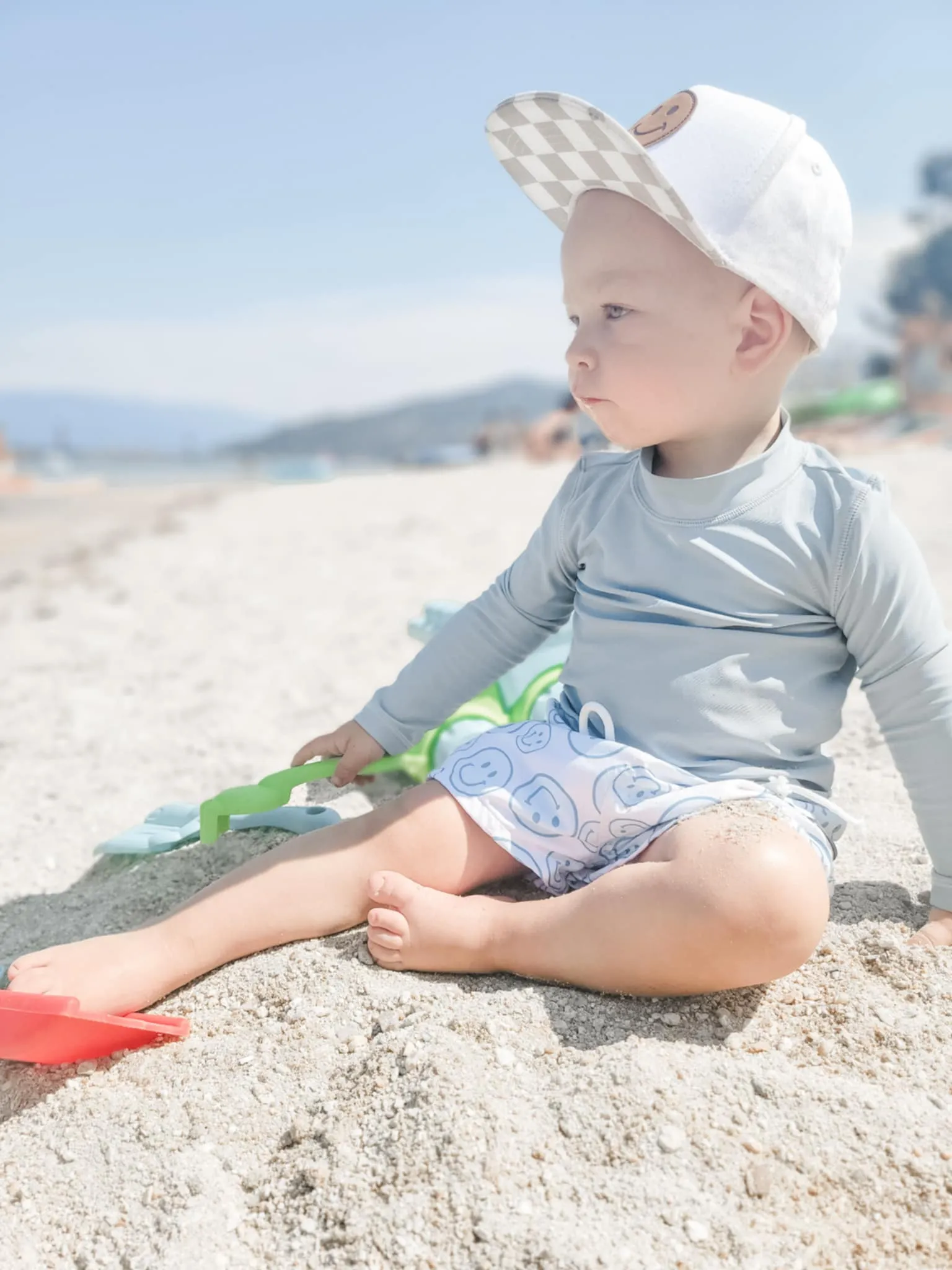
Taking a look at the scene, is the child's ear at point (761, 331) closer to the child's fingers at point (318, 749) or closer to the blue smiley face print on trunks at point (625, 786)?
the blue smiley face print on trunks at point (625, 786)

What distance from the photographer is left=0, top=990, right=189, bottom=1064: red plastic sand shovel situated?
1.13m

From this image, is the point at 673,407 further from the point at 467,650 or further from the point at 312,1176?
the point at 312,1176

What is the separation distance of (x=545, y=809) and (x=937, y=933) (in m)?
0.47

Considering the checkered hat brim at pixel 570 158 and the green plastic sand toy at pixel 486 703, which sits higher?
the checkered hat brim at pixel 570 158

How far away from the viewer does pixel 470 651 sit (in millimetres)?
1624

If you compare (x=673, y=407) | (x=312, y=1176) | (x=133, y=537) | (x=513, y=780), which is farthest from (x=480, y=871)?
(x=133, y=537)

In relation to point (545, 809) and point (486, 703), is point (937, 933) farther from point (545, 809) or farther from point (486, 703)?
point (486, 703)

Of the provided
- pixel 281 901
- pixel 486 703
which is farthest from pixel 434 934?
pixel 486 703

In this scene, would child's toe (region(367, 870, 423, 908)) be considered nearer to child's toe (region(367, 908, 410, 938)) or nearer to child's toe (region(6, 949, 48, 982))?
child's toe (region(367, 908, 410, 938))

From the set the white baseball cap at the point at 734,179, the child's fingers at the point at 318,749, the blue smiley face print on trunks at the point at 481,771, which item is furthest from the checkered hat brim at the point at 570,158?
the child's fingers at the point at 318,749

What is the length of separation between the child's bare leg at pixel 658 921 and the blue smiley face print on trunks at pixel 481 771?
16 centimetres

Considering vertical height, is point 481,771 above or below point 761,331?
below

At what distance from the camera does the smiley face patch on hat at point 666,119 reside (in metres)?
1.26

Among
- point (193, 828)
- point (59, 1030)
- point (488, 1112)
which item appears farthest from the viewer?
point (193, 828)
